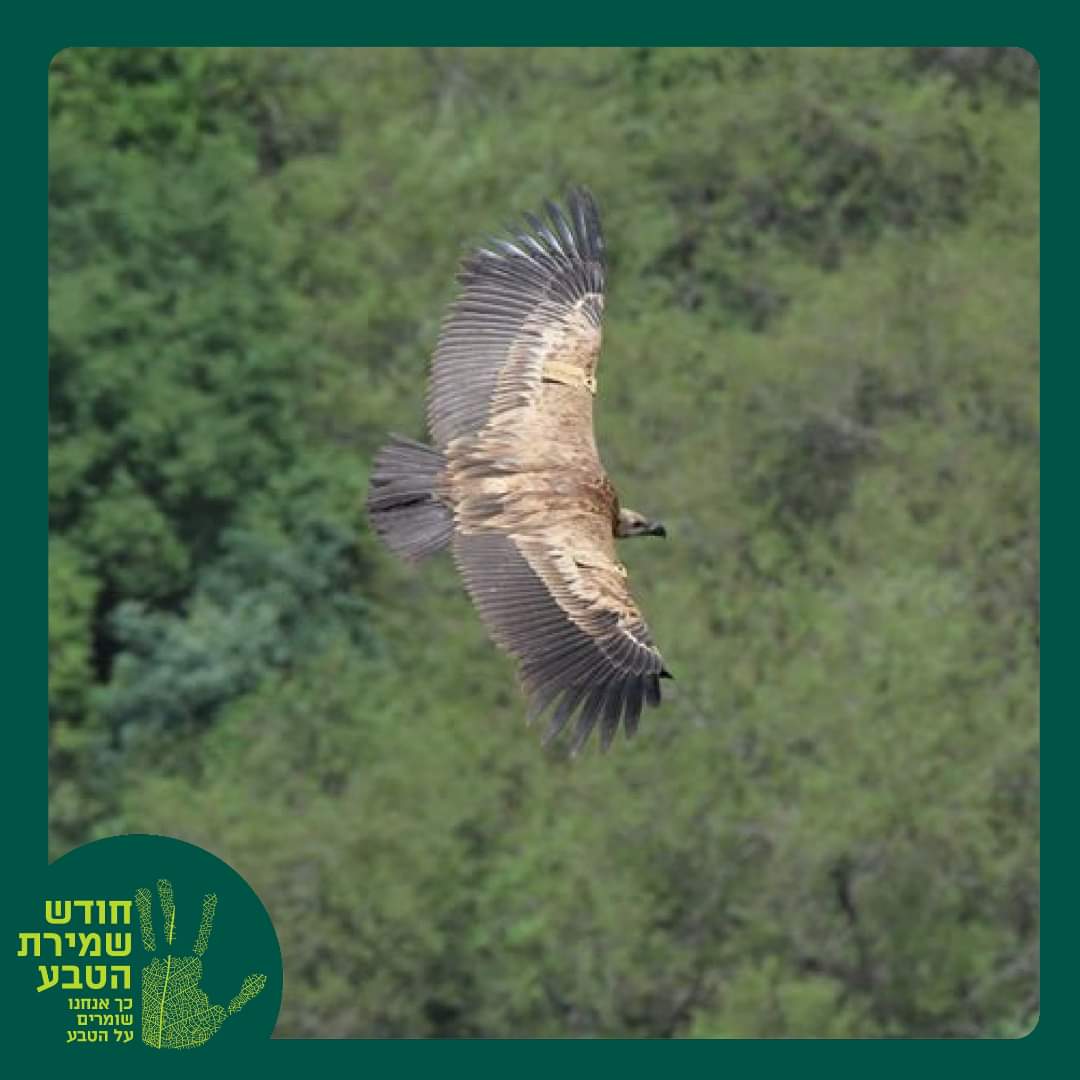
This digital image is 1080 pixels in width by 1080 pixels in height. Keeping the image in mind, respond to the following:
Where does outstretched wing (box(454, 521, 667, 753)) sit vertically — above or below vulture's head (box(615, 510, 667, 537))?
below

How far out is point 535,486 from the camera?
17.4m

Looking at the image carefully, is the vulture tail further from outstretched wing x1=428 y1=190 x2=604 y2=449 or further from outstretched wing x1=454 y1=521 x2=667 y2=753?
outstretched wing x1=428 y1=190 x2=604 y2=449

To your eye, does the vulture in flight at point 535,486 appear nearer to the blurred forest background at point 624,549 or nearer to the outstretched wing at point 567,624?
the outstretched wing at point 567,624

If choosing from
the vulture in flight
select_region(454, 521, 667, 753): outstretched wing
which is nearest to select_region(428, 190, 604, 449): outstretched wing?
the vulture in flight

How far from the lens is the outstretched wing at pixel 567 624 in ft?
54.9

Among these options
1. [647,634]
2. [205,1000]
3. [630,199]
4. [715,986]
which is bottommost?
[715,986]

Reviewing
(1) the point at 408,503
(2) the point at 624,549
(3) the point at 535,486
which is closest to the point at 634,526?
(3) the point at 535,486

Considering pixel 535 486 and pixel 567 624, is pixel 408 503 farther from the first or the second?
pixel 567 624

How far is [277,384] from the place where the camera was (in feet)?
134

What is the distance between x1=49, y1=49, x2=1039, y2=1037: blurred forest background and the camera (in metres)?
34.4

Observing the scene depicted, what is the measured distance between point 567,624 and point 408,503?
1.00 m

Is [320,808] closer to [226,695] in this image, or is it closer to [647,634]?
[226,695]

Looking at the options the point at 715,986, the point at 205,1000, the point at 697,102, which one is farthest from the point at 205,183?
the point at 205,1000

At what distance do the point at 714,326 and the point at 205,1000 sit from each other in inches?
927
